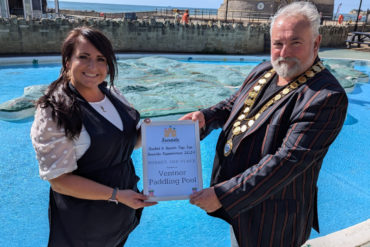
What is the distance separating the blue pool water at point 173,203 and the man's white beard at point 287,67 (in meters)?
2.24

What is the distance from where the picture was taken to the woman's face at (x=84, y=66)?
1482mm

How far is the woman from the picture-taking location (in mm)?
1373

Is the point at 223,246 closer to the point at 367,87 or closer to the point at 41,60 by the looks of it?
the point at 367,87

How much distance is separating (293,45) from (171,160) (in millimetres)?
870

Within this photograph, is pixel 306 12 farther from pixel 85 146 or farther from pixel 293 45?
pixel 85 146

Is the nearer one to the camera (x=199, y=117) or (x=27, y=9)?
(x=199, y=117)

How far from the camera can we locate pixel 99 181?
1.54m

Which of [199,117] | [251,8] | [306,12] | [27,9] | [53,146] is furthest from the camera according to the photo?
[251,8]

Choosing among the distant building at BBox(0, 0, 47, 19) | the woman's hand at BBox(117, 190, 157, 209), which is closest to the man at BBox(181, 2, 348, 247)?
the woman's hand at BBox(117, 190, 157, 209)

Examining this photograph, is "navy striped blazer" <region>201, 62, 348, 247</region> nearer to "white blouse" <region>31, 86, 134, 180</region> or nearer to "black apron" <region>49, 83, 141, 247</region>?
"black apron" <region>49, 83, 141, 247</region>

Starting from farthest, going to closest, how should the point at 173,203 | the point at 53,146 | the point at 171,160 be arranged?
the point at 173,203, the point at 171,160, the point at 53,146

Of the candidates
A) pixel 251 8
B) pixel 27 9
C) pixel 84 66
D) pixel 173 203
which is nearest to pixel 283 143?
pixel 84 66

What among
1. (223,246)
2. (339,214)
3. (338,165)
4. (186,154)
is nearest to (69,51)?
(186,154)

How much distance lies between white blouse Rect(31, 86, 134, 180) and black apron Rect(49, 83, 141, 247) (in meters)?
0.05
